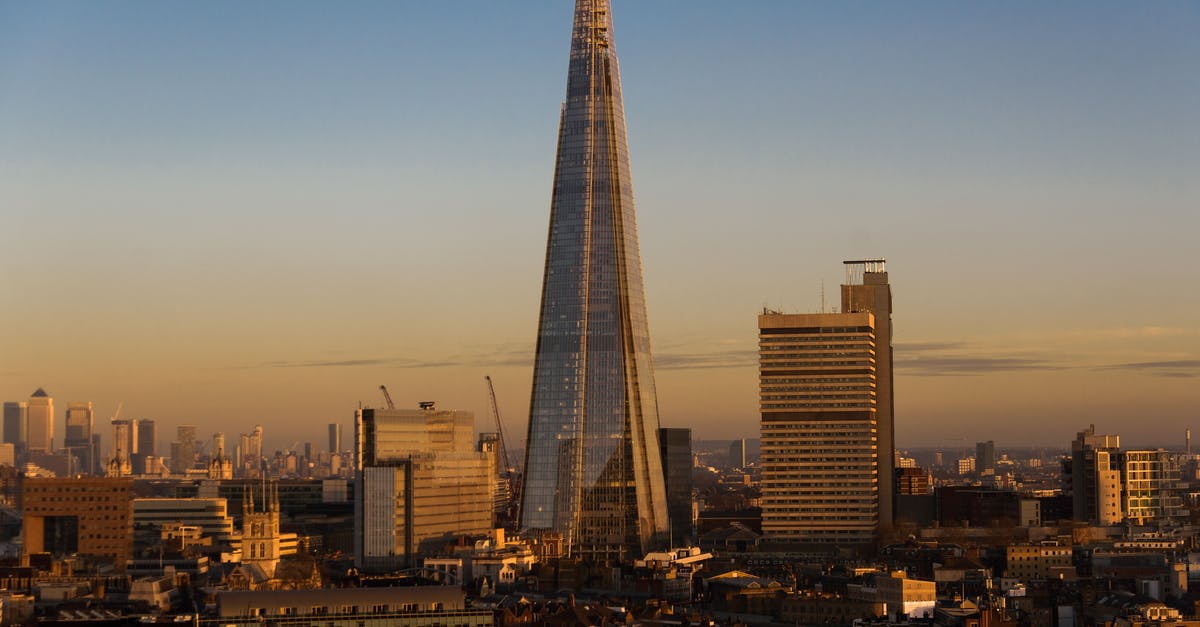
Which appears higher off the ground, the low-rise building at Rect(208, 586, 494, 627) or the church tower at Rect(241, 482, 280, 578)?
the church tower at Rect(241, 482, 280, 578)

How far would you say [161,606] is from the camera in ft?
487

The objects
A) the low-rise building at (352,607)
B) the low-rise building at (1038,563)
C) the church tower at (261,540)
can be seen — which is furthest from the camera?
the low-rise building at (1038,563)

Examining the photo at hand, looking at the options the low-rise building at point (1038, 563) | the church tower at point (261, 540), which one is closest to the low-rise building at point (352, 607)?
the church tower at point (261, 540)

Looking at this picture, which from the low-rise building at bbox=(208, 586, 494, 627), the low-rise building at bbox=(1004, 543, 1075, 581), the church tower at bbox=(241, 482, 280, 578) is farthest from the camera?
the low-rise building at bbox=(1004, 543, 1075, 581)

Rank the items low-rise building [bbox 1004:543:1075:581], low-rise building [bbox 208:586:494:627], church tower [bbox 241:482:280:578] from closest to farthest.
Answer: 1. low-rise building [bbox 208:586:494:627]
2. church tower [bbox 241:482:280:578]
3. low-rise building [bbox 1004:543:1075:581]

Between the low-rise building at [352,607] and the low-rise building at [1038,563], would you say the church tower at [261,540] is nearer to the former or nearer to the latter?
the low-rise building at [1038,563]

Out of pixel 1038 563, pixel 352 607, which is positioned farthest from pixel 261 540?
pixel 352 607

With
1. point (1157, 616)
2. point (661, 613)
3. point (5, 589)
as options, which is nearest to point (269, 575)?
point (5, 589)

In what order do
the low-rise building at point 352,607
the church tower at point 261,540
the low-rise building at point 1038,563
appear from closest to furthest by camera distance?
the low-rise building at point 352,607 < the church tower at point 261,540 < the low-rise building at point 1038,563

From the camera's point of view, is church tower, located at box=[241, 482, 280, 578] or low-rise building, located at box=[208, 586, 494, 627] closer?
low-rise building, located at box=[208, 586, 494, 627]

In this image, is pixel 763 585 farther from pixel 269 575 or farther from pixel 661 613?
pixel 269 575

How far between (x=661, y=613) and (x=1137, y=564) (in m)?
59.5

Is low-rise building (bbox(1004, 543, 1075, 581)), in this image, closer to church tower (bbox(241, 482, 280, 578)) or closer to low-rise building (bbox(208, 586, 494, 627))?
church tower (bbox(241, 482, 280, 578))

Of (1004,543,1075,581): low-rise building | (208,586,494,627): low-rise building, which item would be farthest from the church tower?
(208,586,494,627): low-rise building
